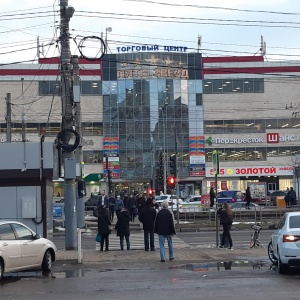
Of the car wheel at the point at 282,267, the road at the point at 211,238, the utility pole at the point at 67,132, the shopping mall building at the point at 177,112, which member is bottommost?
the road at the point at 211,238

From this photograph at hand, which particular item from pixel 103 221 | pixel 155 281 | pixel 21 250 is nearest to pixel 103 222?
pixel 103 221

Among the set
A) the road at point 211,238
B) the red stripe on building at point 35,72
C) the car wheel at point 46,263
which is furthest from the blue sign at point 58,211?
the red stripe on building at point 35,72

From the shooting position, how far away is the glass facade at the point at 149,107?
263 feet

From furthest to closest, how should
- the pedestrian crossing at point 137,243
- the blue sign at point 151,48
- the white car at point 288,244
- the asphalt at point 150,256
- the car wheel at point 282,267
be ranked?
the blue sign at point 151,48
the pedestrian crossing at point 137,243
the asphalt at point 150,256
the car wheel at point 282,267
the white car at point 288,244

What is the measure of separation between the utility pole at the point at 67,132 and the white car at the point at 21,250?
4.81 meters

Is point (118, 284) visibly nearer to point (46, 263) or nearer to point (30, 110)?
point (46, 263)

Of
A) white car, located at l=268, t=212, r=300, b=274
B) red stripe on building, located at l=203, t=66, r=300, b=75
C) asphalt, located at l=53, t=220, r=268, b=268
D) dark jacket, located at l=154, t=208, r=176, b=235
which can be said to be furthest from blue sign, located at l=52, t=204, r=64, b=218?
red stripe on building, located at l=203, t=66, r=300, b=75

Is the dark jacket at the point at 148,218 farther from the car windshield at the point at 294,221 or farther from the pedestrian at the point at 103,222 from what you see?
the car windshield at the point at 294,221

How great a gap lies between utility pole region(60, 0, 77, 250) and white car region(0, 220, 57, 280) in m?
4.81

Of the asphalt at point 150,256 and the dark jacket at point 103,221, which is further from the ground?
the dark jacket at point 103,221

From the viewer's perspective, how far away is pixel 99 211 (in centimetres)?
2445

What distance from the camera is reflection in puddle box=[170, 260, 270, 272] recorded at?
60.6 feet

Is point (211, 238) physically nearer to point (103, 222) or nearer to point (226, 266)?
point (103, 222)

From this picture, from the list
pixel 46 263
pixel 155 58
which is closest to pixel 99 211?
pixel 46 263
